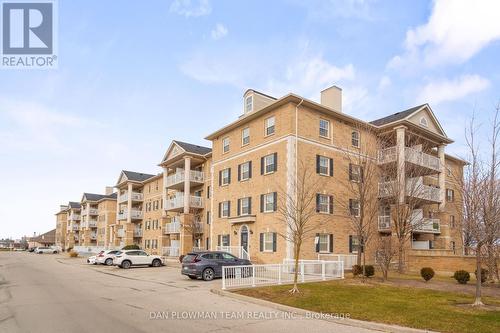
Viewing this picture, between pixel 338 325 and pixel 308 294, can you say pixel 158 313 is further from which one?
pixel 308 294

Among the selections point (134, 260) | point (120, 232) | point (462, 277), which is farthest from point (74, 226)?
point (462, 277)

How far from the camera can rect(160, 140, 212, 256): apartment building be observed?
4116 centimetres

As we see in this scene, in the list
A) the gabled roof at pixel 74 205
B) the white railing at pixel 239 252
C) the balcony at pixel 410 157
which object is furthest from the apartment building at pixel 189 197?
the gabled roof at pixel 74 205

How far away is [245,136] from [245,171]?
109 inches

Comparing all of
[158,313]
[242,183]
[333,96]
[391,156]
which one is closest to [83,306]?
[158,313]

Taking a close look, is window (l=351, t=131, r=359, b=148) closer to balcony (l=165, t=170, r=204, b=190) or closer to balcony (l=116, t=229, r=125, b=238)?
balcony (l=165, t=170, r=204, b=190)

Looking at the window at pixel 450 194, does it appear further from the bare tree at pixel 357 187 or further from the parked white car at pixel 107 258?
the parked white car at pixel 107 258

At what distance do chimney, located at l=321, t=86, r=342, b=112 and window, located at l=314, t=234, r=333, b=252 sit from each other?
1046cm

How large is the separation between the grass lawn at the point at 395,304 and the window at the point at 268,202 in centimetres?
1015

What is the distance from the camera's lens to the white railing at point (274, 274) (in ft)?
59.7

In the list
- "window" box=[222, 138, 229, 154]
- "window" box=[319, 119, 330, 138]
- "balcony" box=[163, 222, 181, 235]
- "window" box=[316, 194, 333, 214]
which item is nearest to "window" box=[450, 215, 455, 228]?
"window" box=[316, 194, 333, 214]

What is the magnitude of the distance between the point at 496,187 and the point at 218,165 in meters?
23.8

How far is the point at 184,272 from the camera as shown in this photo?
912 inches

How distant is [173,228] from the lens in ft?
146
